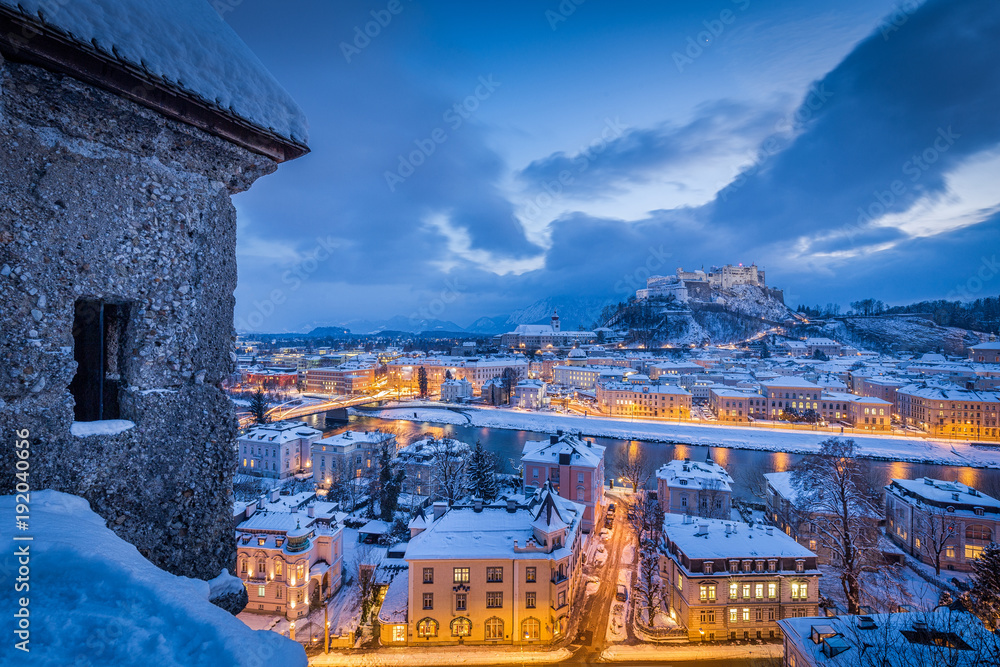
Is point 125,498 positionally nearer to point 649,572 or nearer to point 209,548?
point 209,548

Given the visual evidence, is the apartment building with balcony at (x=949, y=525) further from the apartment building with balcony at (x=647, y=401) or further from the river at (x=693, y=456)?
the apartment building with balcony at (x=647, y=401)

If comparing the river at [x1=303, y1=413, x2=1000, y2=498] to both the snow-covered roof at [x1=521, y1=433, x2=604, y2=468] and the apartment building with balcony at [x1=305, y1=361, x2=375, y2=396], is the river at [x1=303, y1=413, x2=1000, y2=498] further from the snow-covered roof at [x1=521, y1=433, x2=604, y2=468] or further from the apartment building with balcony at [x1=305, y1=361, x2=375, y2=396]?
the apartment building with balcony at [x1=305, y1=361, x2=375, y2=396]

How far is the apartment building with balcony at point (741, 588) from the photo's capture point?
1292cm

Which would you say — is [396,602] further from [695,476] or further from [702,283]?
[702,283]

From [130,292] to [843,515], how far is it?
17.7 m

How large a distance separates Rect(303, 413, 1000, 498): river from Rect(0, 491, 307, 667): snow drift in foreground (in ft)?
85.4

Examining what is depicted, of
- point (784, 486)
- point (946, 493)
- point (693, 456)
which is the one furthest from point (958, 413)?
point (784, 486)

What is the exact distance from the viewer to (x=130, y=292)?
2.00 m

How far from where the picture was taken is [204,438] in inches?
89.7

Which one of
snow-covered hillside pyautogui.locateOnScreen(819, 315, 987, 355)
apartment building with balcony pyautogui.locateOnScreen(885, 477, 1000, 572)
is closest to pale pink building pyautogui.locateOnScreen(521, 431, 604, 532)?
apartment building with balcony pyautogui.locateOnScreen(885, 477, 1000, 572)

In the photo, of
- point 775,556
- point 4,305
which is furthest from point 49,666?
point 775,556

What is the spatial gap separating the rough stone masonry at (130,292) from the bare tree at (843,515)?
16.4 m

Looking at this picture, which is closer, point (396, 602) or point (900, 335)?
point (396, 602)

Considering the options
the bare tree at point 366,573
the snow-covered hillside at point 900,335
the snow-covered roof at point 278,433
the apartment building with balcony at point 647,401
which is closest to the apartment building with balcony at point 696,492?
the bare tree at point 366,573
